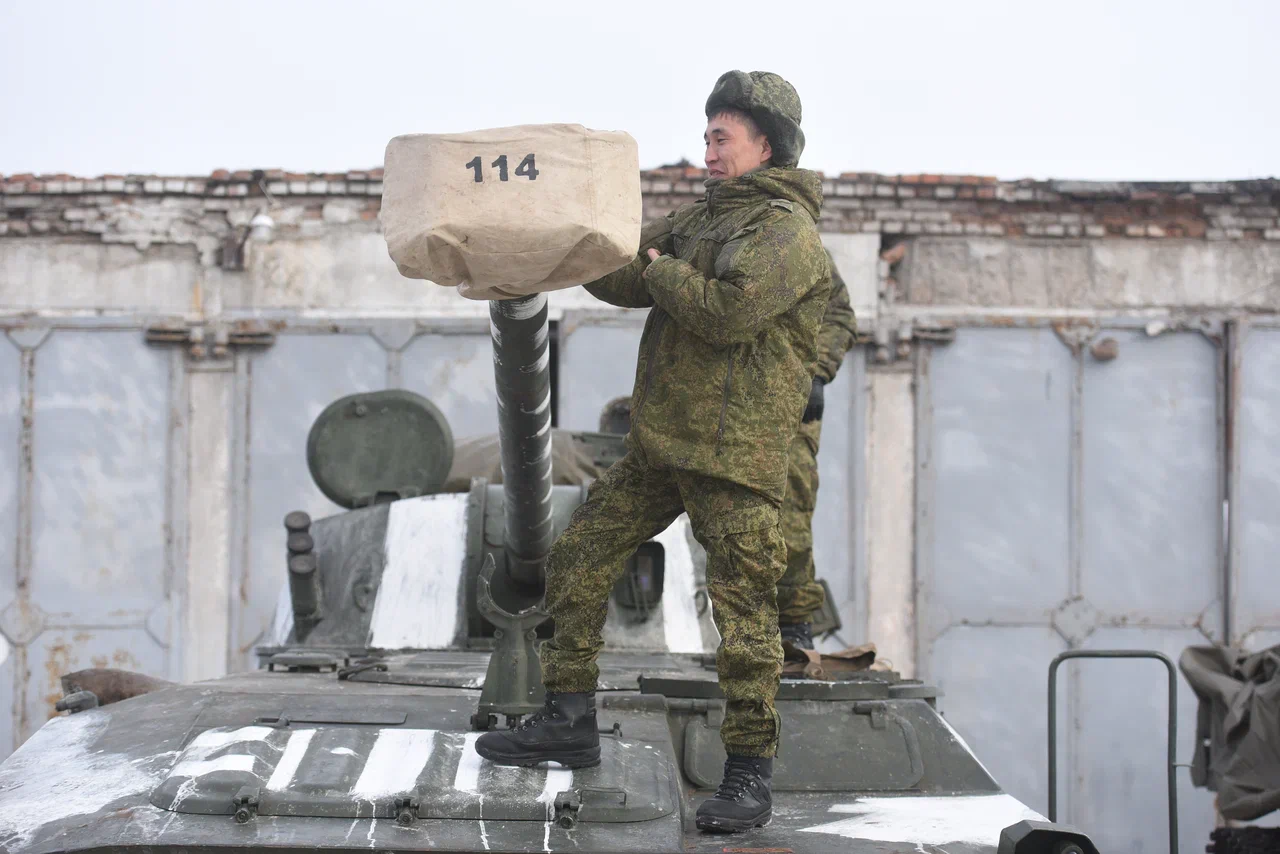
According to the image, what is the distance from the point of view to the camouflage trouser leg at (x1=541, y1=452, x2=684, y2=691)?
3791 mm

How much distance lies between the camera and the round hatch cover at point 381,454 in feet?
19.6

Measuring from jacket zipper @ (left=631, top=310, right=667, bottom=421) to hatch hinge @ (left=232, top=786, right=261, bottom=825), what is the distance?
46.5 inches

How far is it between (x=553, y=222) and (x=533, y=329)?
60cm

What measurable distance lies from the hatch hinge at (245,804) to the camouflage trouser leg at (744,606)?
104cm

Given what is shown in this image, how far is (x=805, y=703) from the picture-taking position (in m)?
4.29

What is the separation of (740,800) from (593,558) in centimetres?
65

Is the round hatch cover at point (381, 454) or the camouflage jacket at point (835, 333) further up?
the camouflage jacket at point (835, 333)

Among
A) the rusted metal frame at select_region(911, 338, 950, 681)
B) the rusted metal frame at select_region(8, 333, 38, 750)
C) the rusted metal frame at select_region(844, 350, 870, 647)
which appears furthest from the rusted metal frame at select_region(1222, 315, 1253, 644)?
the rusted metal frame at select_region(8, 333, 38, 750)

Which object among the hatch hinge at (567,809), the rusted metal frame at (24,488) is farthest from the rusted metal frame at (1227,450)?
the hatch hinge at (567,809)

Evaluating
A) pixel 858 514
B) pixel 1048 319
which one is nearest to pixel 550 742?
pixel 858 514

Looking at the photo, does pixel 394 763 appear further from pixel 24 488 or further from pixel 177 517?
pixel 24 488

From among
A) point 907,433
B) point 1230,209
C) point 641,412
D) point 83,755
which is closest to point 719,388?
point 641,412

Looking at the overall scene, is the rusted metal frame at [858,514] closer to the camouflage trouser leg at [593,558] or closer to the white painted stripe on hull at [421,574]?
the white painted stripe on hull at [421,574]

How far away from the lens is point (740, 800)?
357cm
